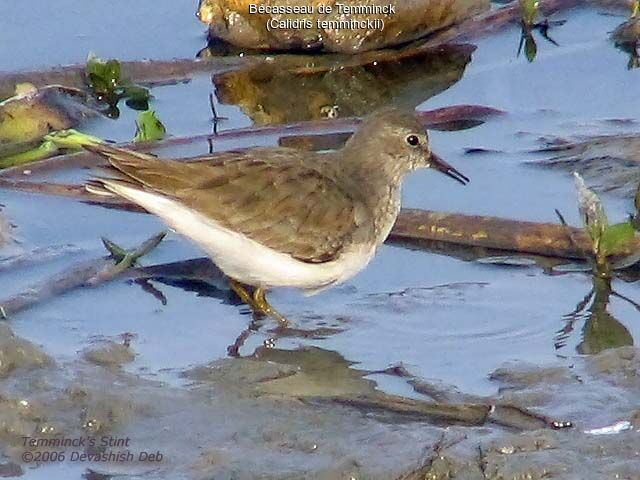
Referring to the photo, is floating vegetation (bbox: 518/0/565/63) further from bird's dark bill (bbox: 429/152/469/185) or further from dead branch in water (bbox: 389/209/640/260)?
dead branch in water (bbox: 389/209/640/260)

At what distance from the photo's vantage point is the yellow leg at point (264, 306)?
6.47 m

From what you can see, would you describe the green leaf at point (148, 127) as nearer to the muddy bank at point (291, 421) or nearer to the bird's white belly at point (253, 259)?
the bird's white belly at point (253, 259)

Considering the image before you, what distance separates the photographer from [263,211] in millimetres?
6422

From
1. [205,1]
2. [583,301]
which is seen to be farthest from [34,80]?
[583,301]

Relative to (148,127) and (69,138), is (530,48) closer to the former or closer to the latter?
(148,127)

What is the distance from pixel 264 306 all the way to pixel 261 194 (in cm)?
50

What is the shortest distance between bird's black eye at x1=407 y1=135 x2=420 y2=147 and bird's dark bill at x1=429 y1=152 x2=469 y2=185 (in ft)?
0.37

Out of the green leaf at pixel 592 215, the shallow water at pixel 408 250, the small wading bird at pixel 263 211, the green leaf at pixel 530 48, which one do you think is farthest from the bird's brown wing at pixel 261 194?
the green leaf at pixel 530 48

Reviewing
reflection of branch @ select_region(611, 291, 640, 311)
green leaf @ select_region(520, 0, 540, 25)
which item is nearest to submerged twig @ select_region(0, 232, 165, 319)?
reflection of branch @ select_region(611, 291, 640, 311)

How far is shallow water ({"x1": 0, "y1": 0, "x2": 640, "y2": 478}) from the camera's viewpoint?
19.9 feet

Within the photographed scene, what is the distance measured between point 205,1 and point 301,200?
3.12 meters

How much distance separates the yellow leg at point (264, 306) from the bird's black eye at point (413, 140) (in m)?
1.14

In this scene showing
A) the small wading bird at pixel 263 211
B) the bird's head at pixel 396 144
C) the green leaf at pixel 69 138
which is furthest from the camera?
the green leaf at pixel 69 138

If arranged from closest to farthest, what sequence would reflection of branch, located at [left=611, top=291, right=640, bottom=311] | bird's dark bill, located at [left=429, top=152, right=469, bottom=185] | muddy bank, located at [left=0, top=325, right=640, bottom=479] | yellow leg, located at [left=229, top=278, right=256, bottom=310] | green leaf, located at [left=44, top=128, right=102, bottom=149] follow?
1. muddy bank, located at [left=0, top=325, right=640, bottom=479]
2. reflection of branch, located at [left=611, top=291, right=640, bottom=311]
3. yellow leg, located at [left=229, top=278, right=256, bottom=310]
4. bird's dark bill, located at [left=429, top=152, right=469, bottom=185]
5. green leaf, located at [left=44, top=128, right=102, bottom=149]
